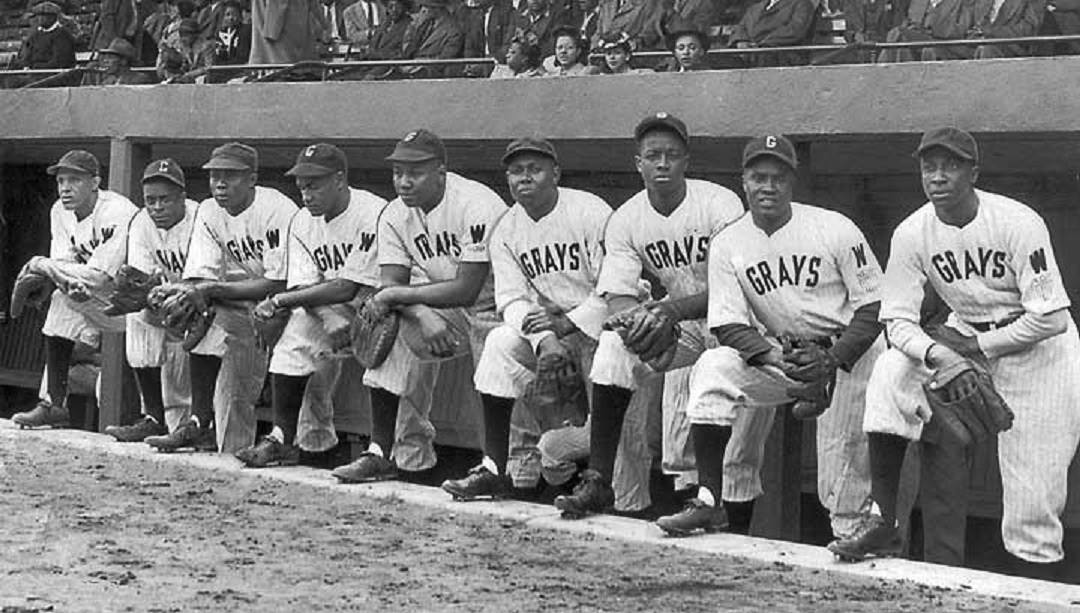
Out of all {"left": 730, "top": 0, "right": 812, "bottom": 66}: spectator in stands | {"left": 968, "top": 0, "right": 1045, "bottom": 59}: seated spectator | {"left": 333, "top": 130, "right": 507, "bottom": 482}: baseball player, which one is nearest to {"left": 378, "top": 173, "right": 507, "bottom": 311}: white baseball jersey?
{"left": 333, "top": 130, "right": 507, "bottom": 482}: baseball player

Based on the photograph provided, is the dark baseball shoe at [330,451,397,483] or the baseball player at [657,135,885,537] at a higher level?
the baseball player at [657,135,885,537]

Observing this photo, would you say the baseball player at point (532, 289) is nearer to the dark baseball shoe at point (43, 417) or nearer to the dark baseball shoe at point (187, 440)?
the dark baseball shoe at point (187, 440)

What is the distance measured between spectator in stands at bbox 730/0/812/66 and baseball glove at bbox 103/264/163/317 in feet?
9.37

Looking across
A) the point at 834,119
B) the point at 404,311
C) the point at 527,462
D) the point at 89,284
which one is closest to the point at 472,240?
the point at 404,311

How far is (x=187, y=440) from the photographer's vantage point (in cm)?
909

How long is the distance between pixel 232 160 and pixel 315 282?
0.75 metres

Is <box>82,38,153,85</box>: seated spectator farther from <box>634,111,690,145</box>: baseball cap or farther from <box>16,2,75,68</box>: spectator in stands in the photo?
<box>634,111,690,145</box>: baseball cap

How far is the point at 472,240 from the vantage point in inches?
321

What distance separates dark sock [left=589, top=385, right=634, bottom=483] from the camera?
7227 mm

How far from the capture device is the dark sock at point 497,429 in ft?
25.3

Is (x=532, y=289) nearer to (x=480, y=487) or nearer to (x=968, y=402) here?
(x=480, y=487)

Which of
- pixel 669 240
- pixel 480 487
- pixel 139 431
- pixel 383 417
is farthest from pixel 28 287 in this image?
Result: pixel 669 240

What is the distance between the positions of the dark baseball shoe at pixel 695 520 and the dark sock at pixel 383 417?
183 centimetres

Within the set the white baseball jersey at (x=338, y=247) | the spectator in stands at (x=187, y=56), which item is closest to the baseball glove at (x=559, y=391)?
the white baseball jersey at (x=338, y=247)
